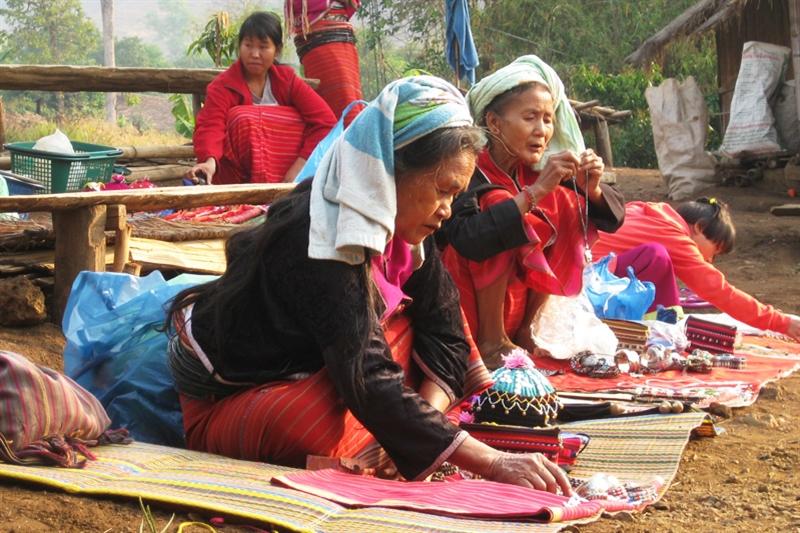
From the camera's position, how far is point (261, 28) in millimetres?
6305

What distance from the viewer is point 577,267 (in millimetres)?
4500

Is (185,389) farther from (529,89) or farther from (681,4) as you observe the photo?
(681,4)

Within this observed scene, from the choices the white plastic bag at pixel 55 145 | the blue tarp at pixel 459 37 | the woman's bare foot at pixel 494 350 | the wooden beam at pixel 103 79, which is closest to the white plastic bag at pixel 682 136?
the blue tarp at pixel 459 37

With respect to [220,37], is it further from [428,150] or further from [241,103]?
[428,150]

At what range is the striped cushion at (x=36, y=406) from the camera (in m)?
2.55

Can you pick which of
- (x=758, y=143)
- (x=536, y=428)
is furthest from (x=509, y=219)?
(x=758, y=143)

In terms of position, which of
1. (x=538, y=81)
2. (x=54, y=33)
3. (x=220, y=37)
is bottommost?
(x=538, y=81)

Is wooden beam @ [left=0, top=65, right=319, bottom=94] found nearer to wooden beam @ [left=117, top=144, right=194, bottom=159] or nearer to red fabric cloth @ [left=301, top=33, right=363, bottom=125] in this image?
red fabric cloth @ [left=301, top=33, right=363, bottom=125]

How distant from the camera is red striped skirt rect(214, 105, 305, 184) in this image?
630cm

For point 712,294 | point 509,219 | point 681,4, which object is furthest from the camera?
point 681,4

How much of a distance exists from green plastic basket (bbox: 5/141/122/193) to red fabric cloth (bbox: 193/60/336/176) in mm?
568

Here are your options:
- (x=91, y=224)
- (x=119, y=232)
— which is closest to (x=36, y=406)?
(x=91, y=224)

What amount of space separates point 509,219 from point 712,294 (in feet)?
4.57

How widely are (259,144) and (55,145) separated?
1.14m
